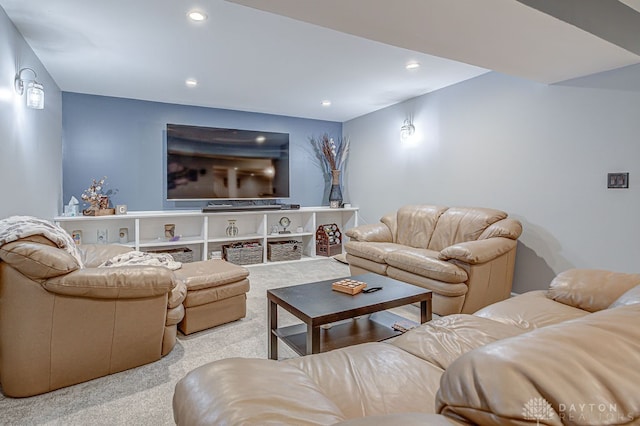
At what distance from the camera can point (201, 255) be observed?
5.06 meters

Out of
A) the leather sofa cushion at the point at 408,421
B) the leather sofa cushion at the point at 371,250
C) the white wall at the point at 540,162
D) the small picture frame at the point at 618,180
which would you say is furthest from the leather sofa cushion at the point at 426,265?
the leather sofa cushion at the point at 408,421

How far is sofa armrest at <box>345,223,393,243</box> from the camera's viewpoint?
13.4 ft

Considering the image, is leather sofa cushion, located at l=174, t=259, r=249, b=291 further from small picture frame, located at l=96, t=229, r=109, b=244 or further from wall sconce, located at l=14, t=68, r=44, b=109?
small picture frame, located at l=96, t=229, r=109, b=244

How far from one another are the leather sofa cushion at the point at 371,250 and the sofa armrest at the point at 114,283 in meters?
2.11

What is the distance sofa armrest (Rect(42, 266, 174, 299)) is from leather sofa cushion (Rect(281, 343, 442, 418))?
1124mm

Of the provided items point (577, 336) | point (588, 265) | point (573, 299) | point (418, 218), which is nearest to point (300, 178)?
point (418, 218)

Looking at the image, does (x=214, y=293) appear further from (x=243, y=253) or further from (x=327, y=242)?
(x=327, y=242)

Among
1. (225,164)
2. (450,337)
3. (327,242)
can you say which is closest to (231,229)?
(225,164)

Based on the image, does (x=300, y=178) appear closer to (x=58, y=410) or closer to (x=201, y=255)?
(x=201, y=255)

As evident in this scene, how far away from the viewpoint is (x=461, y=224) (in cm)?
362

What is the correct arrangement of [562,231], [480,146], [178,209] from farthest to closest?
[178,209]
[480,146]
[562,231]

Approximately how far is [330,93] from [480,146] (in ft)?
6.25

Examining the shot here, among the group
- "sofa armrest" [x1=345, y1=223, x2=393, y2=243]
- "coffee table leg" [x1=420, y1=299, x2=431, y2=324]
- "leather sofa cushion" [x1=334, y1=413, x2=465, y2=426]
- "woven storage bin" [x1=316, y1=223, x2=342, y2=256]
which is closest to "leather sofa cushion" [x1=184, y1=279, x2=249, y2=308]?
"coffee table leg" [x1=420, y1=299, x2=431, y2=324]

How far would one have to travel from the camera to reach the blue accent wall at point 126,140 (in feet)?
14.4
